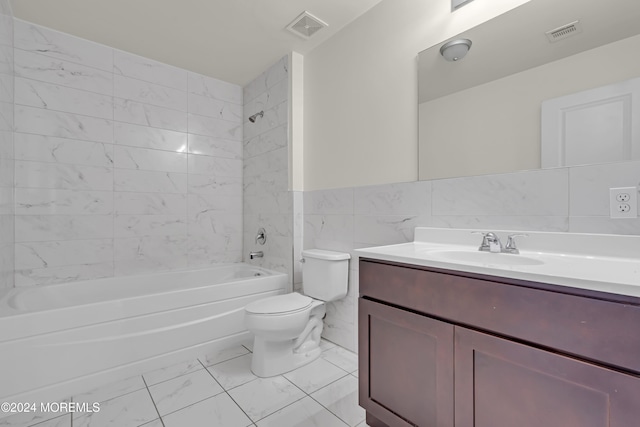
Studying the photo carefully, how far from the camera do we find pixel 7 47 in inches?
74.2

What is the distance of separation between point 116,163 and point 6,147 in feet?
2.16

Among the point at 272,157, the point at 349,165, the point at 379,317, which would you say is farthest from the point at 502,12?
the point at 272,157

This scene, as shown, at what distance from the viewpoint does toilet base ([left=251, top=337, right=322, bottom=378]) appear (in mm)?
1802

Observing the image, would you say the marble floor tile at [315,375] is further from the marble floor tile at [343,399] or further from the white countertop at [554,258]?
the white countertop at [554,258]

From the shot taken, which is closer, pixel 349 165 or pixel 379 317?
pixel 379 317

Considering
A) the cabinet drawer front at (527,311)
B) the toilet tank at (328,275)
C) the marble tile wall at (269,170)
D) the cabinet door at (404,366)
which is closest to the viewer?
the cabinet drawer front at (527,311)

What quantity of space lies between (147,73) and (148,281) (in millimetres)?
1852

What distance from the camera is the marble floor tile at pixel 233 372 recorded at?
68.6 inches

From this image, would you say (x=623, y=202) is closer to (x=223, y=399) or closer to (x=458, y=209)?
(x=458, y=209)

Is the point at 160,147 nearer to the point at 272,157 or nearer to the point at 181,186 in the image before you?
the point at 181,186

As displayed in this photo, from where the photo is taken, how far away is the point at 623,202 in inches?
41.5

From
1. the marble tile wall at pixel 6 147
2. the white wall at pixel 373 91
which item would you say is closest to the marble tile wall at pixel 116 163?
the marble tile wall at pixel 6 147

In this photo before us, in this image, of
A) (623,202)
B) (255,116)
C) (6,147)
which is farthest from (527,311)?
(6,147)

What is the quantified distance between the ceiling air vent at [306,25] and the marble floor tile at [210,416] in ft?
8.09
